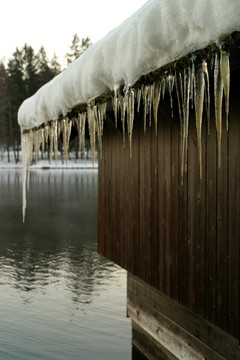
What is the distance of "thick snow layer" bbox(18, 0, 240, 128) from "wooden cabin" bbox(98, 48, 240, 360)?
38 centimetres

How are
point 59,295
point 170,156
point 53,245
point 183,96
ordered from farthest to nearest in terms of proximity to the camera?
1. point 53,245
2. point 59,295
3. point 170,156
4. point 183,96

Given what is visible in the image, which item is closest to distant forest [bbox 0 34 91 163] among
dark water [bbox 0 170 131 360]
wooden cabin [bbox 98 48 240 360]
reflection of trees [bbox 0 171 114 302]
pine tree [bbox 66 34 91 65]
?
pine tree [bbox 66 34 91 65]

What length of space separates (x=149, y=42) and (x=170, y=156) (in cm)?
223

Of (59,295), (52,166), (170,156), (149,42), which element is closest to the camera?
(149,42)

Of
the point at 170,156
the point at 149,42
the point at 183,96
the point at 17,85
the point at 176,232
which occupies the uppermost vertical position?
the point at 17,85

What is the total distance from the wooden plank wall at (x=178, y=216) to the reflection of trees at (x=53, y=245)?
461cm

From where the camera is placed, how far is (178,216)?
4.52m

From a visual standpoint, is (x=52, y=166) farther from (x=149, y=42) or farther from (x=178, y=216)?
(x=149, y=42)

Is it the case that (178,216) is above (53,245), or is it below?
above

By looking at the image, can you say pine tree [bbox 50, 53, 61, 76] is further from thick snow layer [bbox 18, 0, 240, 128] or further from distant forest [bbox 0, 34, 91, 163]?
thick snow layer [bbox 18, 0, 240, 128]

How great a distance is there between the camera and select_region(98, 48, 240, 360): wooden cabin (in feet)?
12.1

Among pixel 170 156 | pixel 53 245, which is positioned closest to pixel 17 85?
pixel 53 245

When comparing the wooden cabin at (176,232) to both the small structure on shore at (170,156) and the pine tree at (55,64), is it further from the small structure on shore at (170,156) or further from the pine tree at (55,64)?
the pine tree at (55,64)

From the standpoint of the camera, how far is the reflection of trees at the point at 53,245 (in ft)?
35.9
